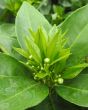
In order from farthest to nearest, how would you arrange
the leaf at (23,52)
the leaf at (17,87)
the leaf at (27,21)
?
the leaf at (27,21)
the leaf at (23,52)
the leaf at (17,87)

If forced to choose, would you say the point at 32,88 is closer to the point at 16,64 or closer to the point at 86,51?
the point at 16,64

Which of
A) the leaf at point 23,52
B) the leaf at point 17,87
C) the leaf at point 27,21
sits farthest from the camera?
the leaf at point 27,21

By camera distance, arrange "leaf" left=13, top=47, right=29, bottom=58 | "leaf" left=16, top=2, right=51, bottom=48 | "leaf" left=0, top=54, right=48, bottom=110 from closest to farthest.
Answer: "leaf" left=0, top=54, right=48, bottom=110
"leaf" left=13, top=47, right=29, bottom=58
"leaf" left=16, top=2, right=51, bottom=48

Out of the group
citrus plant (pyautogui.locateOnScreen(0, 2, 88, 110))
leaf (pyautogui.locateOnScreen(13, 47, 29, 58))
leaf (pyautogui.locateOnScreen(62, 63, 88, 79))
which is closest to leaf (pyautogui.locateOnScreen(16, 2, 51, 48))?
citrus plant (pyautogui.locateOnScreen(0, 2, 88, 110))

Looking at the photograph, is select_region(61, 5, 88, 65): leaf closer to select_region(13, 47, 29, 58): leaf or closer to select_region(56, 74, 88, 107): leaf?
select_region(56, 74, 88, 107): leaf

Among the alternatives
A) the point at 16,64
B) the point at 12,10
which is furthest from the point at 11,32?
the point at 16,64

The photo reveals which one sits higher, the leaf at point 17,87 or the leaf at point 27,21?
the leaf at point 27,21

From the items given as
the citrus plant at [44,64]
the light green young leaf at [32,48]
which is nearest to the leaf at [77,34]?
the citrus plant at [44,64]

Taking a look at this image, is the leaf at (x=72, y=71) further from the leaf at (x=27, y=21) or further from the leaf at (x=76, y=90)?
the leaf at (x=27, y=21)

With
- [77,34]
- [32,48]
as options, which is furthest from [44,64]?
[77,34]
